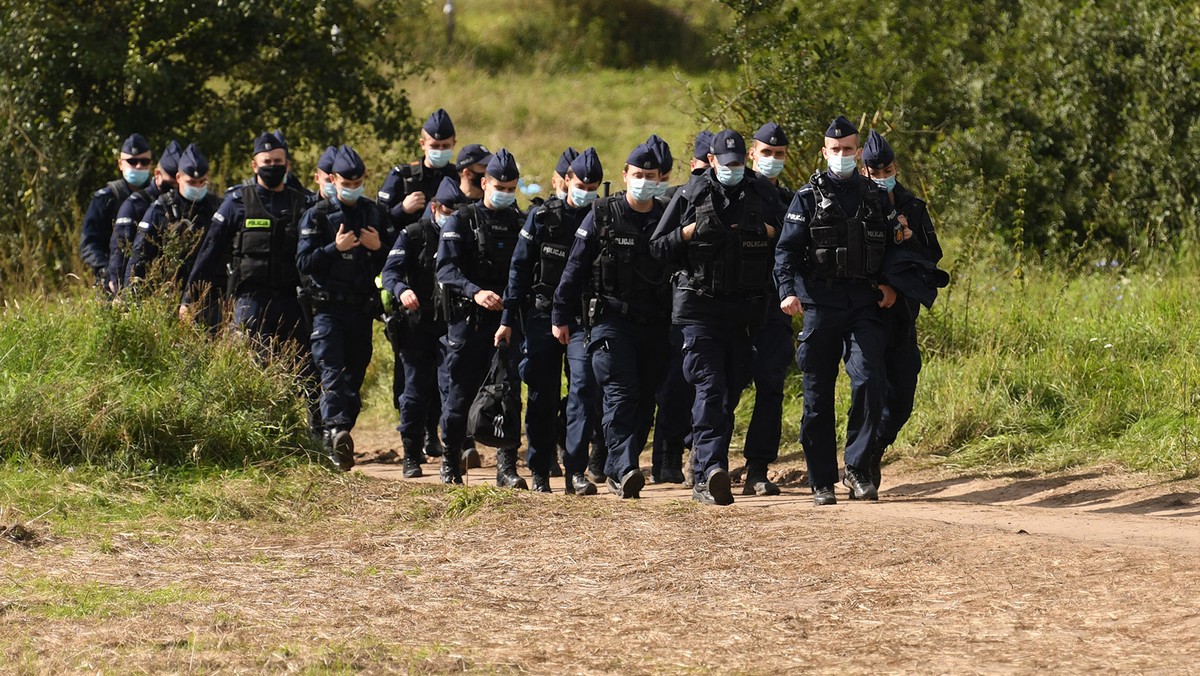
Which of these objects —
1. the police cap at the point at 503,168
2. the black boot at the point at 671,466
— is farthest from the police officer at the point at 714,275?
the black boot at the point at 671,466

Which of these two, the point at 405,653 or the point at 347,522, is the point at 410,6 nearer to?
the point at 347,522

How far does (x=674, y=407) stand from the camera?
1044 centimetres

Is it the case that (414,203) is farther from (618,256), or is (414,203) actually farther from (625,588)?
(625,588)

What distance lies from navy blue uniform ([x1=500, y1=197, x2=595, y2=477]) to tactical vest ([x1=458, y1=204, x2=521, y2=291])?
33 cm

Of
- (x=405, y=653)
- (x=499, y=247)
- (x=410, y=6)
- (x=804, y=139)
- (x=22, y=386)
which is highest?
(x=410, y=6)

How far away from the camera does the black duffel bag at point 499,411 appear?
9.84 m

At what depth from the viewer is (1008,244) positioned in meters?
15.1

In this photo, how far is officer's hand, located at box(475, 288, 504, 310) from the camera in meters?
9.87

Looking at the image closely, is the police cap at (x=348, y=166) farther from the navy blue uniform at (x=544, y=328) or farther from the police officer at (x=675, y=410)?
the police officer at (x=675, y=410)

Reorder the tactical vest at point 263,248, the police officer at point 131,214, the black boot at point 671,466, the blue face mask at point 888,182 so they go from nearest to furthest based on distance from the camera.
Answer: the blue face mask at point 888,182, the black boot at point 671,466, the tactical vest at point 263,248, the police officer at point 131,214

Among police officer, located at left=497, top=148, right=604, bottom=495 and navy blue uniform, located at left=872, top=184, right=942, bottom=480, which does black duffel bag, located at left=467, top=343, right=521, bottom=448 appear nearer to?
police officer, located at left=497, top=148, right=604, bottom=495

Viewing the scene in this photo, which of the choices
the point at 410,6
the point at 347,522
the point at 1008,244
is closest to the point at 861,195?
the point at 347,522

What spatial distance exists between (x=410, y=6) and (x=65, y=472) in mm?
22384

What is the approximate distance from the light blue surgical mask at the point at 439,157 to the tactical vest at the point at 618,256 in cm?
256
